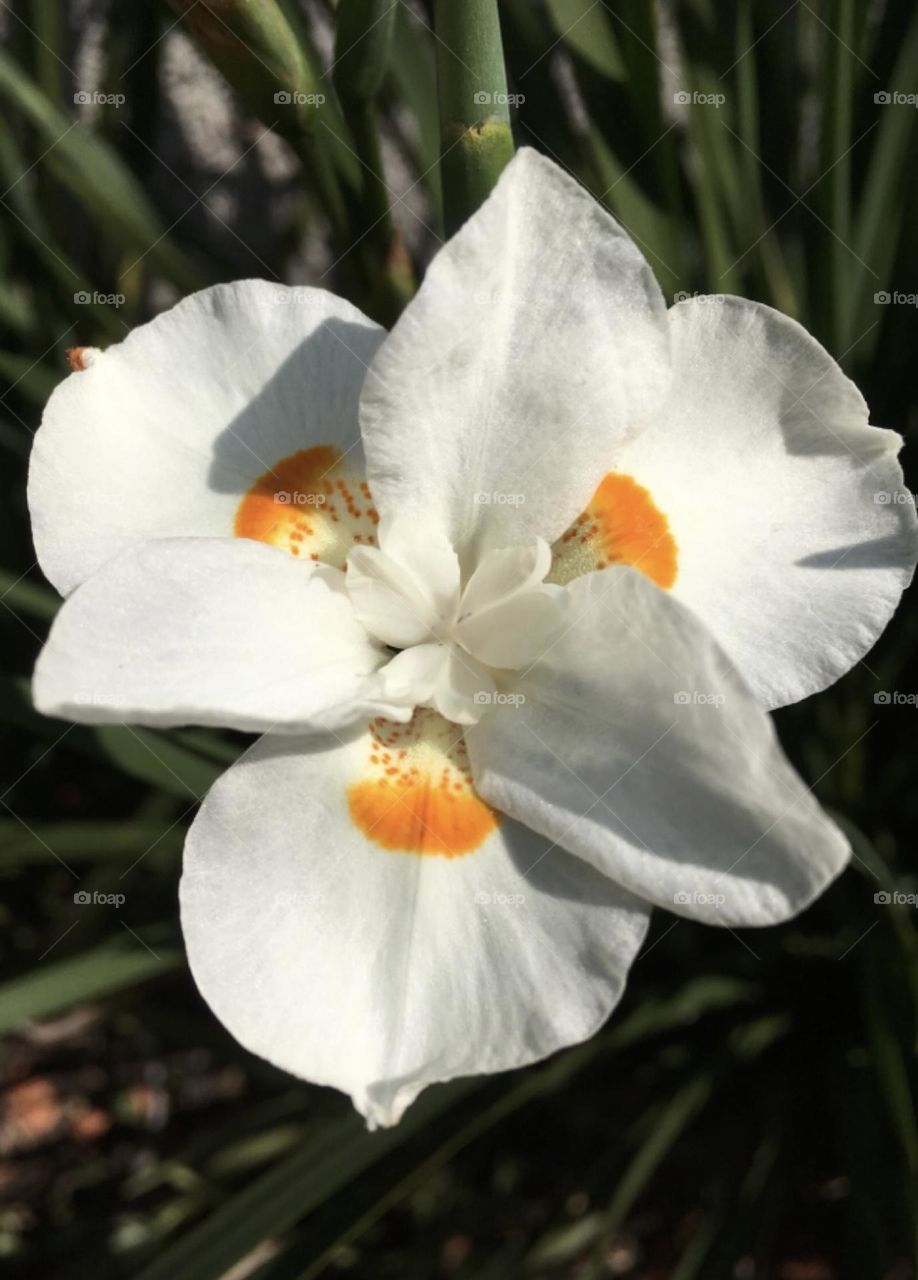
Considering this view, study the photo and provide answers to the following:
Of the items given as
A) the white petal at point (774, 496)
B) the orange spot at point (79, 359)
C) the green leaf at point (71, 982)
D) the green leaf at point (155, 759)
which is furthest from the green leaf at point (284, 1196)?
the orange spot at point (79, 359)

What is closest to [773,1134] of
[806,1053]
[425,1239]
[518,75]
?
[806,1053]

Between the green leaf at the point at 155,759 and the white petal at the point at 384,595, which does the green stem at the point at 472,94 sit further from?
the green leaf at the point at 155,759

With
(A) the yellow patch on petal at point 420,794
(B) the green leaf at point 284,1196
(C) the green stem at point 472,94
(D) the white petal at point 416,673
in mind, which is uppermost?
(C) the green stem at point 472,94

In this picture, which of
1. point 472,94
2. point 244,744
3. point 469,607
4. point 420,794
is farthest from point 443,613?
point 244,744

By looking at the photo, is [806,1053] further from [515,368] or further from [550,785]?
[515,368]

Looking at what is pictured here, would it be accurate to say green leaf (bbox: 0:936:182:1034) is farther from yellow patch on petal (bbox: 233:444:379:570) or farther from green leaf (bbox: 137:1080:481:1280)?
yellow patch on petal (bbox: 233:444:379:570)
